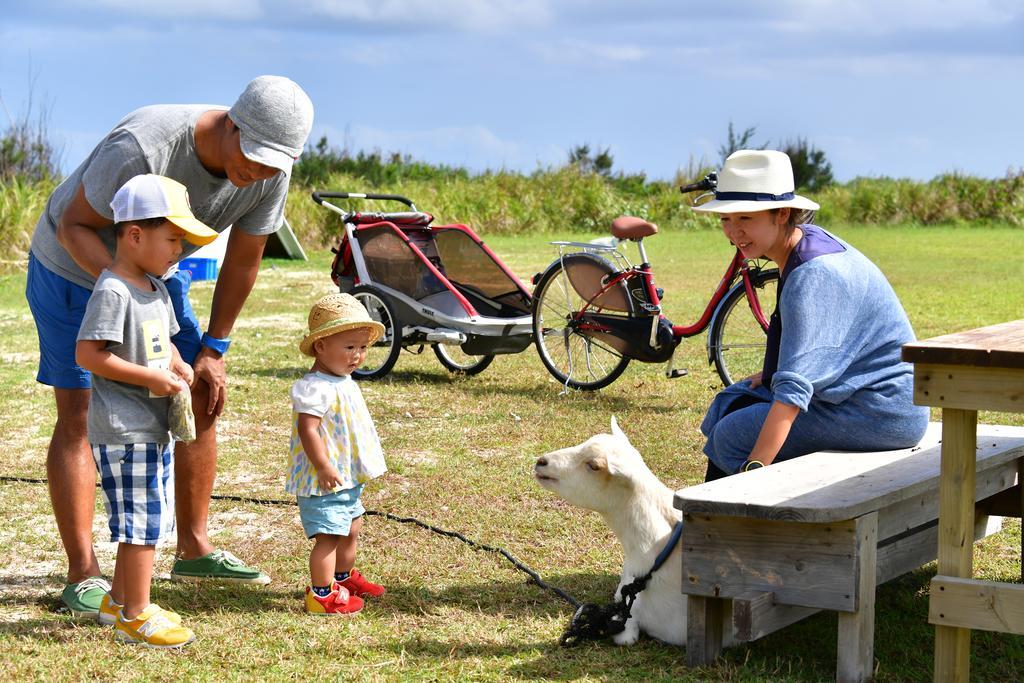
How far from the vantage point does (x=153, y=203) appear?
3.34m

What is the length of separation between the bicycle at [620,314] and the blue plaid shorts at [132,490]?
4.23 meters

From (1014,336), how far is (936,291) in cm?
1111

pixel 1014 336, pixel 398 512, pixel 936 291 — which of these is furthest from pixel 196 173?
pixel 936 291

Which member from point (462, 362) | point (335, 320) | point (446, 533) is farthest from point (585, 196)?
point (335, 320)

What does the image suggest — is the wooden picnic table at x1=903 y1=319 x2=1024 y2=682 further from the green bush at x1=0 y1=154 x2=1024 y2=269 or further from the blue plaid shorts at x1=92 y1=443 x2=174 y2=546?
the green bush at x1=0 y1=154 x2=1024 y2=269

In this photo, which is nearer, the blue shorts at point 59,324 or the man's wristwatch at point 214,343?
the blue shorts at point 59,324

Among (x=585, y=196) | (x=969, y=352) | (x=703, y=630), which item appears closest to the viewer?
(x=969, y=352)

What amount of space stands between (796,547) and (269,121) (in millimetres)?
1923

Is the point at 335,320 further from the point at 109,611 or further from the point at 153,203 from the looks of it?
the point at 109,611

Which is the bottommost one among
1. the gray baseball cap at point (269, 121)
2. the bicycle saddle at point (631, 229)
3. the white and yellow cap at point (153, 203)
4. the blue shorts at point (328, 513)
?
the blue shorts at point (328, 513)

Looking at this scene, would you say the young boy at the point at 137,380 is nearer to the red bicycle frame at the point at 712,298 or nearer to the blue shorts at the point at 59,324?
the blue shorts at the point at 59,324

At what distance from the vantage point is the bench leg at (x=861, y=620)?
3.04 m

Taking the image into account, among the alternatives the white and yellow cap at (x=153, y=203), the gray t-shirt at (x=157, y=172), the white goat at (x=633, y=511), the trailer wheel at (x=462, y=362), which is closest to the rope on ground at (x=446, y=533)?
the white goat at (x=633, y=511)

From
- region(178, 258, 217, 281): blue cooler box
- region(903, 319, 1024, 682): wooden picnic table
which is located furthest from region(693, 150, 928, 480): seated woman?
region(178, 258, 217, 281): blue cooler box
